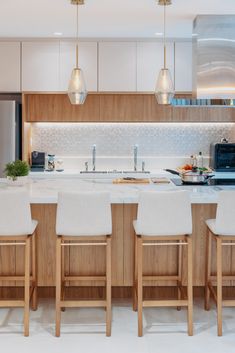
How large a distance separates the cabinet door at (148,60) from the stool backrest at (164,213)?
324 cm

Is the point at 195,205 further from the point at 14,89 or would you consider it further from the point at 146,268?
the point at 14,89

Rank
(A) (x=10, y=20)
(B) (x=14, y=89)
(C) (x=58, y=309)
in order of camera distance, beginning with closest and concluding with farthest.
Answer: (C) (x=58, y=309), (A) (x=10, y=20), (B) (x=14, y=89)

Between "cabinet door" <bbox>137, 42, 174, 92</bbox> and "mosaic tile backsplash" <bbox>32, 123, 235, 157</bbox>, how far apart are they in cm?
78

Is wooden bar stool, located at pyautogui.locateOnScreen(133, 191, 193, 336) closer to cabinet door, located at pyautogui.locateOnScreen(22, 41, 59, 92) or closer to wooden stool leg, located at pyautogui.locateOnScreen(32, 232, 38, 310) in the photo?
wooden stool leg, located at pyautogui.locateOnScreen(32, 232, 38, 310)

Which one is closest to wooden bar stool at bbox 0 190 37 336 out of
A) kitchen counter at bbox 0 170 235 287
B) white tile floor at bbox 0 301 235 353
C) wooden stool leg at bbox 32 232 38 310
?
white tile floor at bbox 0 301 235 353

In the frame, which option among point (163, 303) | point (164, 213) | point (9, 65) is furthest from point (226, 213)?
point (9, 65)

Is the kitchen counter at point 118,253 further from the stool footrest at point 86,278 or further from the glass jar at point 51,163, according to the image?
the glass jar at point 51,163

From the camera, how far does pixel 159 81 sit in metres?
4.47

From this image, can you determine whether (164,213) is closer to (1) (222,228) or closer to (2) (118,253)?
(1) (222,228)

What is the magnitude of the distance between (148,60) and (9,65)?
6.03 feet

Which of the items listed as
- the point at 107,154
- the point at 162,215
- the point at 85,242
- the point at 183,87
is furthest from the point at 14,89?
the point at 162,215

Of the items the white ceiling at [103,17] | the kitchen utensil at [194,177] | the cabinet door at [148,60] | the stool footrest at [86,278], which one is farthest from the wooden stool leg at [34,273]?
the cabinet door at [148,60]

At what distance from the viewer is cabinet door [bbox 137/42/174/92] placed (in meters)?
6.40

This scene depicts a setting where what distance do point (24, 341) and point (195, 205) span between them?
66.8 inches
